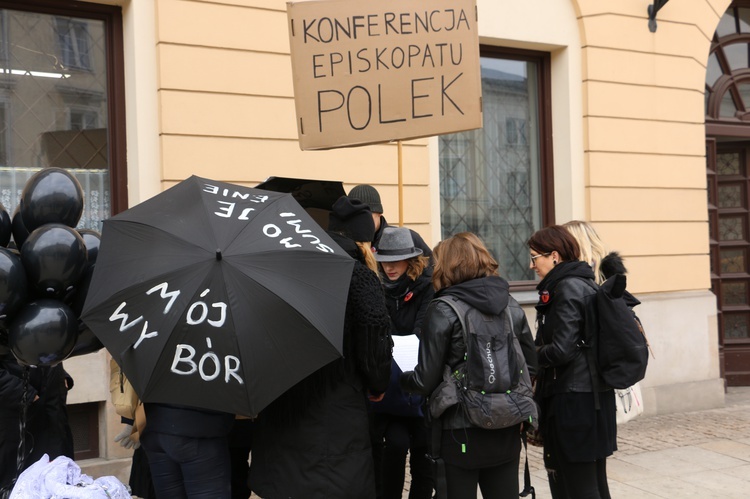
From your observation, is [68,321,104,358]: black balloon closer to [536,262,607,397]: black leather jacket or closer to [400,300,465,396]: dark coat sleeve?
[400,300,465,396]: dark coat sleeve

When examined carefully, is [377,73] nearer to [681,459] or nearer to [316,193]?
[316,193]

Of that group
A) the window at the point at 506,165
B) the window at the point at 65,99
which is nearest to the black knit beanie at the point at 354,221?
the window at the point at 65,99

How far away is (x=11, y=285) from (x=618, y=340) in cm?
278

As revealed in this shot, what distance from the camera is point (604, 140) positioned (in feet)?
26.4

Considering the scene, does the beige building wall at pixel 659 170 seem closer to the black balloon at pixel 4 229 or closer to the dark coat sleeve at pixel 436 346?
the dark coat sleeve at pixel 436 346

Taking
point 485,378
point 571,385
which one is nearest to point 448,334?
point 485,378

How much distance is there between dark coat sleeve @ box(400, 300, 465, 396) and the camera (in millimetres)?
3480

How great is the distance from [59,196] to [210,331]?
34.5 inches

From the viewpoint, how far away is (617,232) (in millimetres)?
8039

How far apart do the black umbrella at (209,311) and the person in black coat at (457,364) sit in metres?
0.69

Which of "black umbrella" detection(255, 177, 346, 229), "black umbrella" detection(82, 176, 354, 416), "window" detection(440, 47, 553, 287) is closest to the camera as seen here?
"black umbrella" detection(82, 176, 354, 416)

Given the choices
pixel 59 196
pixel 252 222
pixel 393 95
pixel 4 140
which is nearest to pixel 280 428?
pixel 252 222

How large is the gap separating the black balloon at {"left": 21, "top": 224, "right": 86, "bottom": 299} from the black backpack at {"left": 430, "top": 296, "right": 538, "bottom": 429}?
Answer: 5.00 feet

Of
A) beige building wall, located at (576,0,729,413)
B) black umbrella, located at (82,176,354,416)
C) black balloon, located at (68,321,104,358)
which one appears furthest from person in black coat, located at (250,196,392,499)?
beige building wall, located at (576,0,729,413)
